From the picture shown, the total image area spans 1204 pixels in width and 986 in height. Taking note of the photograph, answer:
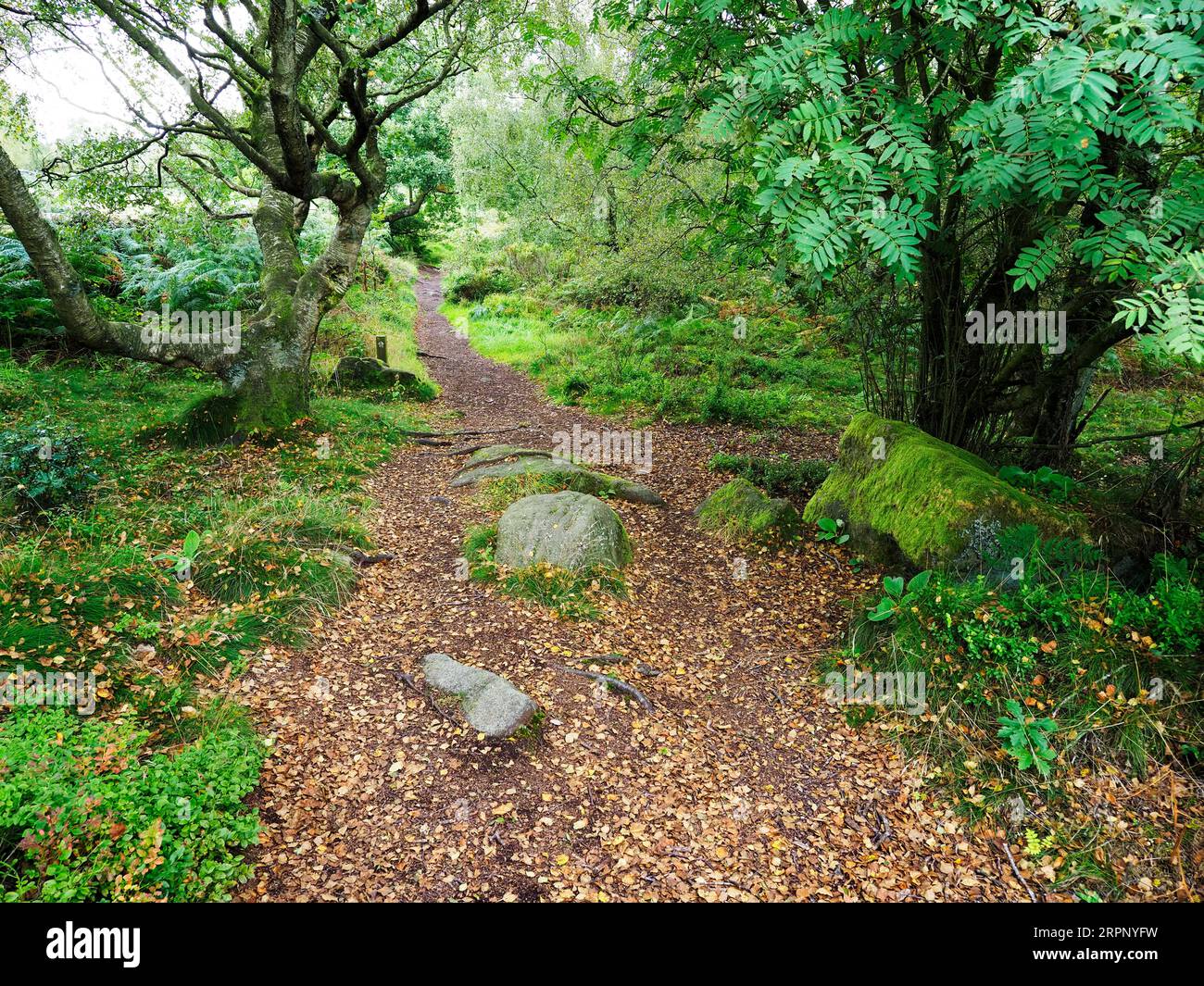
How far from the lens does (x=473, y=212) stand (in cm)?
2727

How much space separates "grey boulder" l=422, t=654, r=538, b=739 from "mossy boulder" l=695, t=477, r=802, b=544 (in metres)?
3.32

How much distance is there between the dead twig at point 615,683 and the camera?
15.3ft

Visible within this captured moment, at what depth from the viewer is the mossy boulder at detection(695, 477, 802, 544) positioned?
6820 millimetres

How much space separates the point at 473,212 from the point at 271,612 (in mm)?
25876

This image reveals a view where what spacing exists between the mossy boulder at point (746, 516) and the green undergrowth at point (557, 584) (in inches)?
64.0

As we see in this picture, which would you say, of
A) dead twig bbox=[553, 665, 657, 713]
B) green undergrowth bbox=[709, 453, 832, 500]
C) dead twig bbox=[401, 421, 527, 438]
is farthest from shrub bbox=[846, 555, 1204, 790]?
dead twig bbox=[401, 421, 527, 438]
